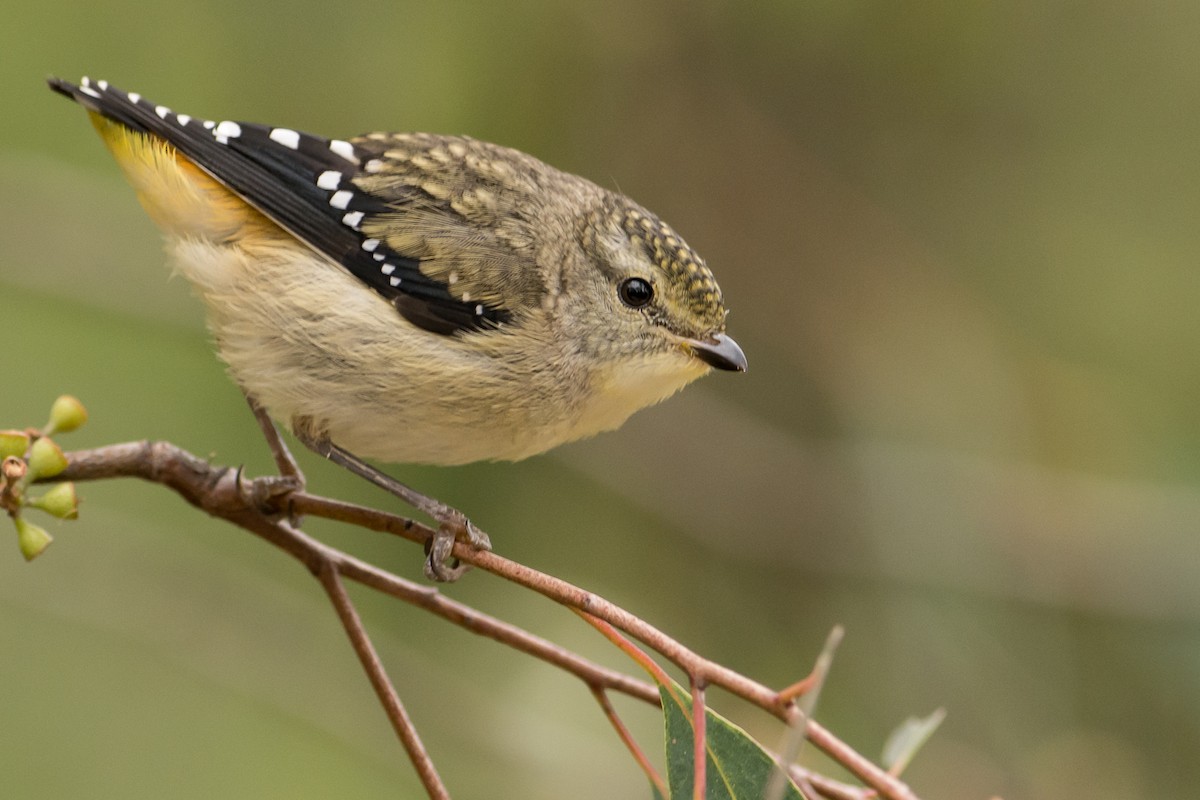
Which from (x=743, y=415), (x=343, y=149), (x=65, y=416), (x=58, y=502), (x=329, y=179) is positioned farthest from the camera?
(x=743, y=415)

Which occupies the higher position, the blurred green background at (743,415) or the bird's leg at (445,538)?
the blurred green background at (743,415)

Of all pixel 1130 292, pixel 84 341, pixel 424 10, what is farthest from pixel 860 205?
pixel 84 341

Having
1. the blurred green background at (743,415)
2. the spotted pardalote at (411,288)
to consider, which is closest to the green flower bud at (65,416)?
the spotted pardalote at (411,288)

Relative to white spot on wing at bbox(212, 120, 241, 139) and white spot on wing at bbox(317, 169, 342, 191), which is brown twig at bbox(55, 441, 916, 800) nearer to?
white spot on wing at bbox(317, 169, 342, 191)

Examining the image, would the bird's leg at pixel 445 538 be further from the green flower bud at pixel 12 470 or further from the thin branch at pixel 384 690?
the green flower bud at pixel 12 470

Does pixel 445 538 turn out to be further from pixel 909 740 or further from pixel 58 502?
pixel 909 740

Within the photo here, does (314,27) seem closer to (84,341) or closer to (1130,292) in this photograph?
(84,341)

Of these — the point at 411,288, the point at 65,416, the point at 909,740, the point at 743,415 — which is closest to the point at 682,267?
the point at 411,288
